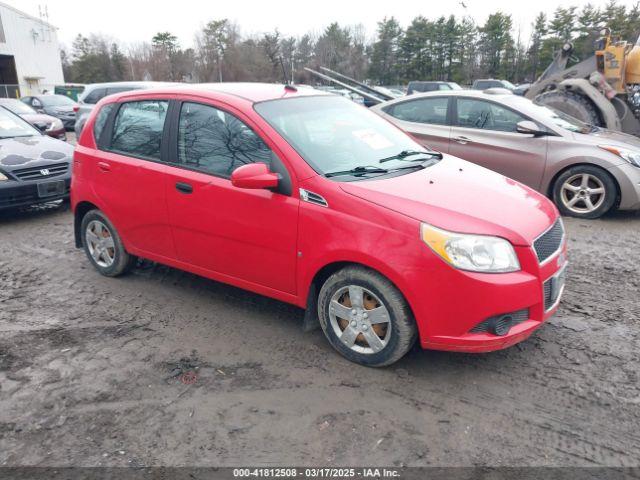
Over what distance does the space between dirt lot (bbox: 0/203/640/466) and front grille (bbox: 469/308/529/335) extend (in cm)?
41

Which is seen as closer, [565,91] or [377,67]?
[565,91]

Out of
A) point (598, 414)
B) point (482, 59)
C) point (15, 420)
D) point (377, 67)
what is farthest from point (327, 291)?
point (377, 67)

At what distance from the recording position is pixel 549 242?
325 cm

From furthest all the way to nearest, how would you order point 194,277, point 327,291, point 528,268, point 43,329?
point 194,277 < point 43,329 < point 327,291 < point 528,268

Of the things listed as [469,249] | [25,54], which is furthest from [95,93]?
[25,54]

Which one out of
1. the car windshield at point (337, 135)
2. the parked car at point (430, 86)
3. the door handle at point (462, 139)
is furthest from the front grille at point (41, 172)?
the parked car at point (430, 86)

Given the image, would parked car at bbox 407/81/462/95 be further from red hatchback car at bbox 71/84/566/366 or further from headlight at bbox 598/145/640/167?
red hatchback car at bbox 71/84/566/366

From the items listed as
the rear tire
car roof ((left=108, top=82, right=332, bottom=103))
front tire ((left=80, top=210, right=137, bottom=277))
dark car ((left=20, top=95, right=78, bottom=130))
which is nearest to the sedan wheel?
the rear tire

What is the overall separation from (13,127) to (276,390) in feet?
22.5

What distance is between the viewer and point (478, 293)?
2.86 meters

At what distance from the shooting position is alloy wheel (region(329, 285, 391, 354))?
3.18 m

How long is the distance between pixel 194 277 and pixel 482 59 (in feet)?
177

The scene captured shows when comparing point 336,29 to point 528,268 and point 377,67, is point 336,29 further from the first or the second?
point 528,268

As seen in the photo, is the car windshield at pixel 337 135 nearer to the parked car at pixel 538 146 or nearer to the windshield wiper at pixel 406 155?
the windshield wiper at pixel 406 155
